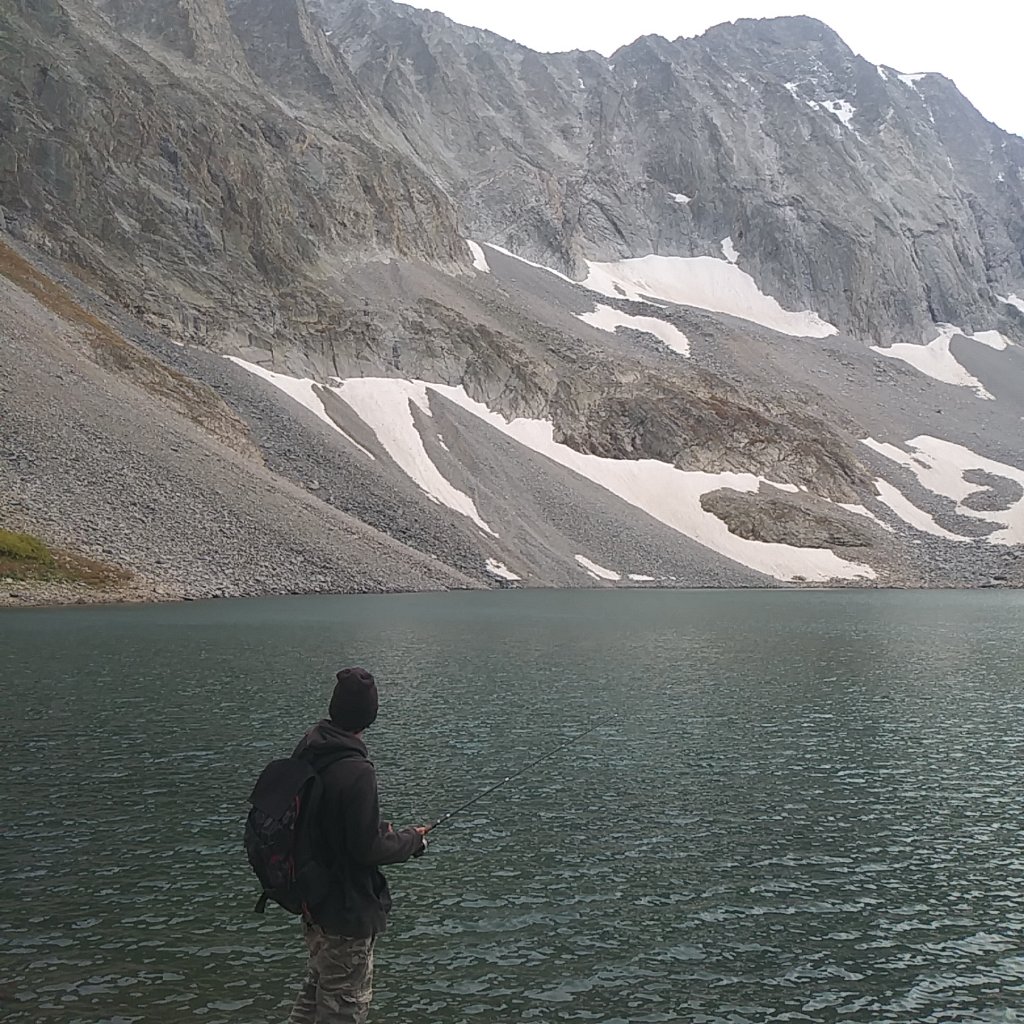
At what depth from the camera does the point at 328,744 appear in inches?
250

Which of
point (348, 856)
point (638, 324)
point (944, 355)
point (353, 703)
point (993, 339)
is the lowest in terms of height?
point (348, 856)

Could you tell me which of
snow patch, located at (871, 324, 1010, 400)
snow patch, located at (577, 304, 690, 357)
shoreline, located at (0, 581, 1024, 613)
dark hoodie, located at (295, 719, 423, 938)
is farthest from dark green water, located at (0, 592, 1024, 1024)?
snow patch, located at (871, 324, 1010, 400)

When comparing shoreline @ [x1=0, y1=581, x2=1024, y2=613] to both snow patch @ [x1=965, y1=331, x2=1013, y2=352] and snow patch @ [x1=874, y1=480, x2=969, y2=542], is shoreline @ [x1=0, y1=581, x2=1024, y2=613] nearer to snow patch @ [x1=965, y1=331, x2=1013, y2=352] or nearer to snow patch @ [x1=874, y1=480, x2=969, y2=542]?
snow patch @ [x1=874, y1=480, x2=969, y2=542]

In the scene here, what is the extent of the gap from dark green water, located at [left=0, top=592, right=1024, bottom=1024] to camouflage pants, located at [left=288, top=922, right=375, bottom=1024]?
220 cm

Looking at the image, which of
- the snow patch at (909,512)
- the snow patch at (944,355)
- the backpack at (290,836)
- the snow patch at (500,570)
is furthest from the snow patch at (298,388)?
the snow patch at (944,355)

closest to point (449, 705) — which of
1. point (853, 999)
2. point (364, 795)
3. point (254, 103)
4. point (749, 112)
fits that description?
point (853, 999)

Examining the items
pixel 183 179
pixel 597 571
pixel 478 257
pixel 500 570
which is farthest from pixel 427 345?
pixel 478 257

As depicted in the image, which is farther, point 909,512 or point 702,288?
point 702,288

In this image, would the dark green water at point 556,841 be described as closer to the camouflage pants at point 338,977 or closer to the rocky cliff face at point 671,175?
the camouflage pants at point 338,977

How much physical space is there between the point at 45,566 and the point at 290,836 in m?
44.7

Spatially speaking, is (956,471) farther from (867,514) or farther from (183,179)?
(183,179)

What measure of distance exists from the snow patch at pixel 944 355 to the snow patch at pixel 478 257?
6598 cm

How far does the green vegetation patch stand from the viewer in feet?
148

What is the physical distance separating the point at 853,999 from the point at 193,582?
45.5m
